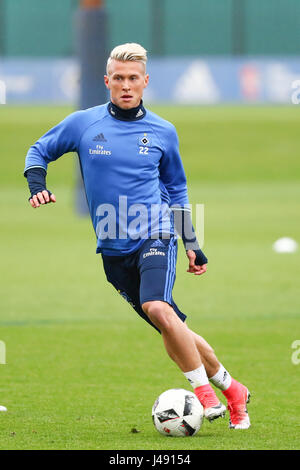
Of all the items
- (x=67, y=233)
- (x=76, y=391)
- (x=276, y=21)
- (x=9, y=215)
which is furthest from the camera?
(x=276, y=21)

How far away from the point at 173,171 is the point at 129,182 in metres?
0.39

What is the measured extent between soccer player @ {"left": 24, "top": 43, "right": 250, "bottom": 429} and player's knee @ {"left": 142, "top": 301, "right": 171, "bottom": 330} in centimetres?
16

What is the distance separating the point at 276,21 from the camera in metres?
47.5

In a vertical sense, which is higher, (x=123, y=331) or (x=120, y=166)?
(x=120, y=166)

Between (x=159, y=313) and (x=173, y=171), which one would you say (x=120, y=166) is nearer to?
(x=173, y=171)

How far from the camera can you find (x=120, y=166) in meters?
7.03
